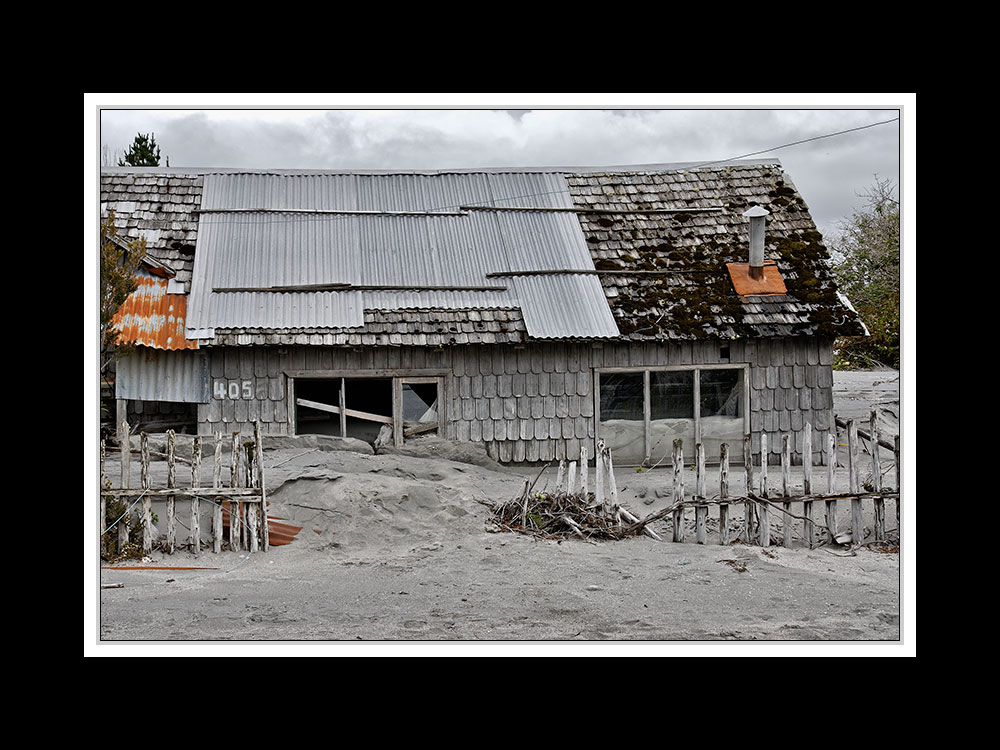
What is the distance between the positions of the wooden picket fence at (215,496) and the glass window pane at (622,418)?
20.3 feet

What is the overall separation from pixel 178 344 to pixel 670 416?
296 inches

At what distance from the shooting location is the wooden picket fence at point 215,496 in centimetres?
868

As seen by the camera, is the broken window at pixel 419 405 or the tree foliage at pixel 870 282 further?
the tree foliage at pixel 870 282

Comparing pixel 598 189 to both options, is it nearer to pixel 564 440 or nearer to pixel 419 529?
pixel 564 440

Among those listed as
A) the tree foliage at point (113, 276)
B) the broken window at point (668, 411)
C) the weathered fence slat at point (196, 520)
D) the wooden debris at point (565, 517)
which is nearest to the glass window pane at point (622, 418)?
the broken window at point (668, 411)

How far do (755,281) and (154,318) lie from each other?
9334 millimetres

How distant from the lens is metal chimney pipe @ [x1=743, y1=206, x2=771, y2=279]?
14039mm

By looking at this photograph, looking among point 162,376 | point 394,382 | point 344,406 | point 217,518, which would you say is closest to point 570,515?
point 217,518

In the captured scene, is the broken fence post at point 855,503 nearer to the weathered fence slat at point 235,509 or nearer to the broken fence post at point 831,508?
the broken fence post at point 831,508

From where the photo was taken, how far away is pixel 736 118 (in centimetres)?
945

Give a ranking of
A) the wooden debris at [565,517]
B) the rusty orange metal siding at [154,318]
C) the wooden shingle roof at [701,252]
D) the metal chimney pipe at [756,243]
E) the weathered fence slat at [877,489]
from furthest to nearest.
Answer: the metal chimney pipe at [756,243]
the wooden shingle roof at [701,252]
the rusty orange metal siding at [154,318]
the wooden debris at [565,517]
the weathered fence slat at [877,489]

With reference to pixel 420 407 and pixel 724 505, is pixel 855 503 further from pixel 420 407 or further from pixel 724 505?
pixel 420 407

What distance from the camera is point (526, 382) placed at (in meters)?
13.5

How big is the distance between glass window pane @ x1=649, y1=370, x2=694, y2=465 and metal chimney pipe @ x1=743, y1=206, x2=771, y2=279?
202 centimetres
